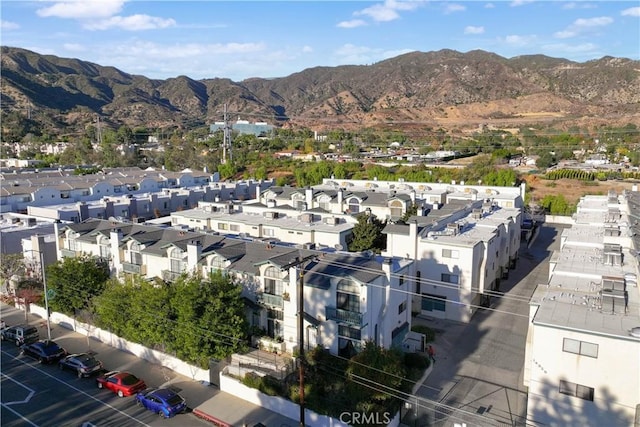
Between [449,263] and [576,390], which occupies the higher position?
[449,263]

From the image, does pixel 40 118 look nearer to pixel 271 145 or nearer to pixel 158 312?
pixel 271 145

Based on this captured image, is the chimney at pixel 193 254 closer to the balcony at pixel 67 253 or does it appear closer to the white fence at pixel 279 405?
the white fence at pixel 279 405

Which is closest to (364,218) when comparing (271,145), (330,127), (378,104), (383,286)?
(383,286)

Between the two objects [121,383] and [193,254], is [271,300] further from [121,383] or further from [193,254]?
[121,383]

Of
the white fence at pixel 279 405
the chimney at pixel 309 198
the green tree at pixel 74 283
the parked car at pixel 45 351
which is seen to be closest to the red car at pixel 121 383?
the white fence at pixel 279 405

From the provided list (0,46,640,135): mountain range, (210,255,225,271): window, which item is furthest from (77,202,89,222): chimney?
(0,46,640,135): mountain range

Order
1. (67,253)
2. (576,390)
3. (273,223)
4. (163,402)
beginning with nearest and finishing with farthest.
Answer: (576,390)
(163,402)
(67,253)
(273,223)

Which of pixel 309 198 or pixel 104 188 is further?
pixel 104 188

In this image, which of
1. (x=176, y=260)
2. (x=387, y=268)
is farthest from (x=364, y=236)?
(x=176, y=260)
